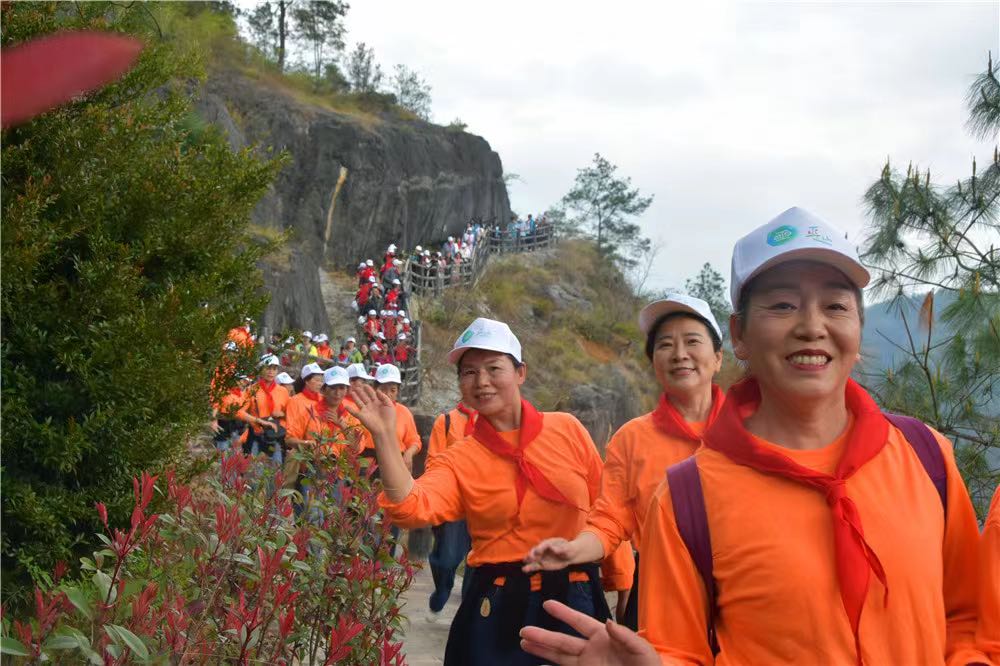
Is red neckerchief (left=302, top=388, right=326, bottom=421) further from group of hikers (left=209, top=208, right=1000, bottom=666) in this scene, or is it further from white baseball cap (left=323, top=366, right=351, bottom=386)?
group of hikers (left=209, top=208, right=1000, bottom=666)

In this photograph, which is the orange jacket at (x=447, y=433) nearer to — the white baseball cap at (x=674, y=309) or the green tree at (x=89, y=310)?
the green tree at (x=89, y=310)

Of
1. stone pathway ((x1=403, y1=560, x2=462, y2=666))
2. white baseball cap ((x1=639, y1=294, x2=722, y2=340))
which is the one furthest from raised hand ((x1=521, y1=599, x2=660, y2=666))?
stone pathway ((x1=403, y1=560, x2=462, y2=666))

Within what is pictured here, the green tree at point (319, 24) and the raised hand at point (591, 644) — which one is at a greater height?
the green tree at point (319, 24)

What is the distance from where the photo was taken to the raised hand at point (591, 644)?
1.70m

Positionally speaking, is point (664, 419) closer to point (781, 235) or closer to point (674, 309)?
point (674, 309)

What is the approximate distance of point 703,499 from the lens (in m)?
1.94

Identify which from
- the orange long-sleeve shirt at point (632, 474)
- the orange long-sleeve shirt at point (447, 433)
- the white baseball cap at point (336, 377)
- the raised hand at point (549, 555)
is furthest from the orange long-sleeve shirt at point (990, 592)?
the white baseball cap at point (336, 377)

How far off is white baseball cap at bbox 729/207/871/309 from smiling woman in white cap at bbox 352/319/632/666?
1.65 metres

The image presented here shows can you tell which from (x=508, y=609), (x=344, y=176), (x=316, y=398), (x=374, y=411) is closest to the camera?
(x=374, y=411)

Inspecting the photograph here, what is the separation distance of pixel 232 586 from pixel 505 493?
1254 millimetres

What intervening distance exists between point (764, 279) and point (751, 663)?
2.41ft

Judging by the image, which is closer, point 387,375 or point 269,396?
point 387,375

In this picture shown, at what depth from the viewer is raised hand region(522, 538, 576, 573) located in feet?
9.17

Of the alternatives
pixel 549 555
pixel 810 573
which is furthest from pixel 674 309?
pixel 810 573
